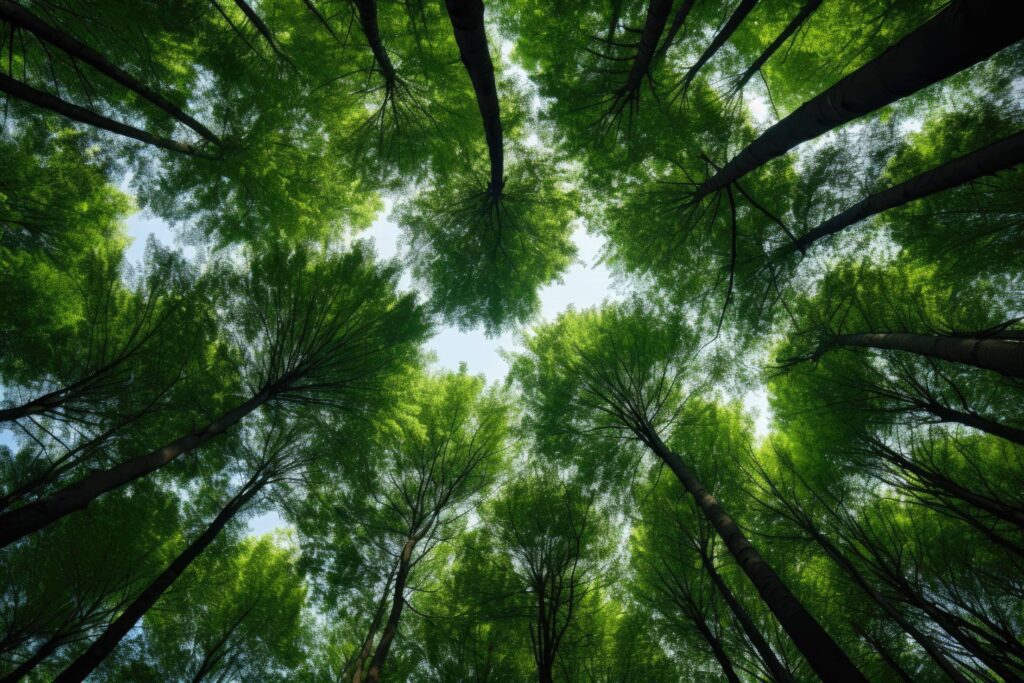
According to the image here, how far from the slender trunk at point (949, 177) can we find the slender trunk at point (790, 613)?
255cm

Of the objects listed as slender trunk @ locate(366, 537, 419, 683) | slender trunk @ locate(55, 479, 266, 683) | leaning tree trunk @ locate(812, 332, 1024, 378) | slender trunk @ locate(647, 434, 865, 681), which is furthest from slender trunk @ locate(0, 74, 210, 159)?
leaning tree trunk @ locate(812, 332, 1024, 378)

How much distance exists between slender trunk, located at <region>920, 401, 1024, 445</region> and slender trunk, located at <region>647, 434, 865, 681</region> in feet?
12.1

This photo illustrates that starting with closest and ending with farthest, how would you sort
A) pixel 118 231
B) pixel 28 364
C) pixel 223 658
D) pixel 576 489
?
pixel 28 364 → pixel 576 489 → pixel 223 658 → pixel 118 231

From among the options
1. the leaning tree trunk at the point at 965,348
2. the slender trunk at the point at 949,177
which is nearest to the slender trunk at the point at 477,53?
the slender trunk at the point at 949,177

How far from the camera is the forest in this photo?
5.74 m

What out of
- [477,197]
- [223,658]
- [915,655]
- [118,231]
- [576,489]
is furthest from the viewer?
[118,231]

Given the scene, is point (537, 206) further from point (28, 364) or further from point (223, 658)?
point (223, 658)

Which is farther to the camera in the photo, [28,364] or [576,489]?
[576,489]

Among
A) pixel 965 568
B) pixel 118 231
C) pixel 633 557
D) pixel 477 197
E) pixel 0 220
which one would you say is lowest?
pixel 965 568

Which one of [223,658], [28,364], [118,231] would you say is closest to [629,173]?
[28,364]

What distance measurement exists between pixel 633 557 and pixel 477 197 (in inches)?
302

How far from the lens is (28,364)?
573cm

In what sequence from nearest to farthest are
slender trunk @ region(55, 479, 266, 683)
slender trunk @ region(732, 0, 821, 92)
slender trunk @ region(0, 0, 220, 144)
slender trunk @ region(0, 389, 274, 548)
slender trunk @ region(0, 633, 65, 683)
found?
1. slender trunk @ region(0, 389, 274, 548)
2. slender trunk @ region(0, 0, 220, 144)
3. slender trunk @ region(55, 479, 266, 683)
4. slender trunk @ region(732, 0, 821, 92)
5. slender trunk @ region(0, 633, 65, 683)

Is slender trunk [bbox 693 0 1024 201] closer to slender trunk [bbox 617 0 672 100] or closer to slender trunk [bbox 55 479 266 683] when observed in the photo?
slender trunk [bbox 617 0 672 100]
